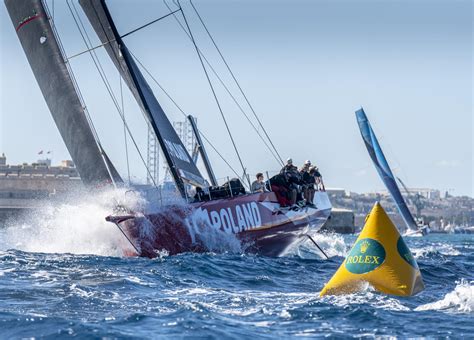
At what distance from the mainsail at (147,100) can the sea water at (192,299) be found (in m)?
1.07

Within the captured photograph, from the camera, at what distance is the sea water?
820 cm

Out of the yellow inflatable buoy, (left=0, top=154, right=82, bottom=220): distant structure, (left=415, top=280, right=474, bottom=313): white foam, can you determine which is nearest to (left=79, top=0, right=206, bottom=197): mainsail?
the yellow inflatable buoy

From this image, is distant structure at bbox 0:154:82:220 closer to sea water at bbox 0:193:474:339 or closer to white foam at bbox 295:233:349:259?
white foam at bbox 295:233:349:259

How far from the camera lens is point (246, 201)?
1611 centimetres

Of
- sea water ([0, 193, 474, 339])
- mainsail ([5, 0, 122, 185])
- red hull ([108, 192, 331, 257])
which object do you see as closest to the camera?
sea water ([0, 193, 474, 339])

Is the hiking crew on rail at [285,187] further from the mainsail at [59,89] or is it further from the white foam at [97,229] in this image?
the mainsail at [59,89]

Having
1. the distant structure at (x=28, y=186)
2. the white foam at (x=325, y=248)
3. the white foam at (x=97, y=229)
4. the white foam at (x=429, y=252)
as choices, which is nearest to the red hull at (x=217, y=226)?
the white foam at (x=97, y=229)

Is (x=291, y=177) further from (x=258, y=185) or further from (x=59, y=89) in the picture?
(x=59, y=89)

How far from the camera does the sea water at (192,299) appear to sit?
820cm

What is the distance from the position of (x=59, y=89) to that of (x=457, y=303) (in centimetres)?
797

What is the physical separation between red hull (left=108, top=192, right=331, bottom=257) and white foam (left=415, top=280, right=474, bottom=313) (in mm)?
5366

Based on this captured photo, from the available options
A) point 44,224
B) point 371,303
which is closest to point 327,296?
point 371,303

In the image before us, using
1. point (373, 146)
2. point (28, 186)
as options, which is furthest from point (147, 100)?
point (28, 186)

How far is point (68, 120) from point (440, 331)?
8.58 metres
